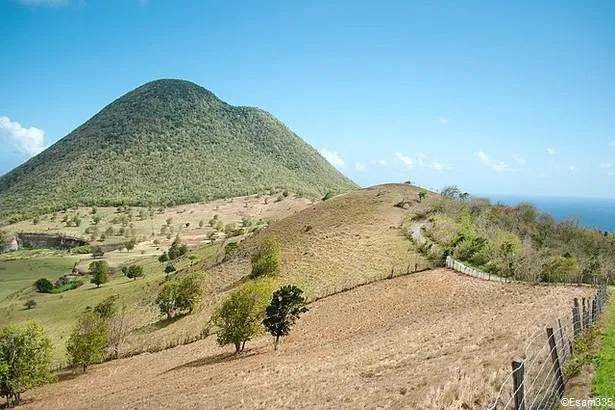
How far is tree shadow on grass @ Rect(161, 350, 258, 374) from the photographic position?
37.9m

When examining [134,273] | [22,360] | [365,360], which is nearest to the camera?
[365,360]

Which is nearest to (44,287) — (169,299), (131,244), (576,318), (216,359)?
(131,244)

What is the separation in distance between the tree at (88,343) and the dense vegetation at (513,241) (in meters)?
41.0

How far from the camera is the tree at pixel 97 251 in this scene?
5552 inches

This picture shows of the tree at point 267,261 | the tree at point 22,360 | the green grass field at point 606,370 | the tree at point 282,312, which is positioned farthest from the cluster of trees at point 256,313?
the green grass field at point 606,370

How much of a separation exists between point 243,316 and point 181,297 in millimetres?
25469

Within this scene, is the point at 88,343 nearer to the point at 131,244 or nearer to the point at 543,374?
the point at 543,374

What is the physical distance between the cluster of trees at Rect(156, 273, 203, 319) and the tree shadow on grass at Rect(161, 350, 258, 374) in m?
23.7

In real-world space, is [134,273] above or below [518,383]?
below

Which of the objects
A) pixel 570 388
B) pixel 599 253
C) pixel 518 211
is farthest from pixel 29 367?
pixel 518 211

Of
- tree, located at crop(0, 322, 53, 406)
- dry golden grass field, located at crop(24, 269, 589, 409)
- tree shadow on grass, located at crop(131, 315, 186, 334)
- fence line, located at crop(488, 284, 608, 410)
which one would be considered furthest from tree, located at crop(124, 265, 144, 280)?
fence line, located at crop(488, 284, 608, 410)

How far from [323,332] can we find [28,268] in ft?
407

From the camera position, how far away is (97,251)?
475 ft

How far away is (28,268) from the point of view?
436ft
